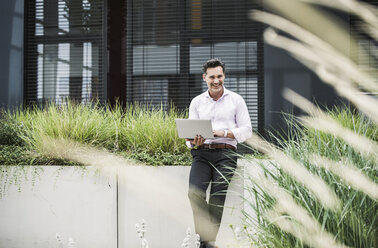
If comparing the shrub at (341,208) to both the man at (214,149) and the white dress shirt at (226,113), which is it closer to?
the man at (214,149)

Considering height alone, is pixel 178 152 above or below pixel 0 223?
above

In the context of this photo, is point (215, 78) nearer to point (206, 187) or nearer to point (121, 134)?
point (206, 187)

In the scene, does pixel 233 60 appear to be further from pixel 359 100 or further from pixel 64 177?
pixel 359 100

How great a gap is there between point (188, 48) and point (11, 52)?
101 inches

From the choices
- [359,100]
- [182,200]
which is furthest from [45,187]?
[359,100]

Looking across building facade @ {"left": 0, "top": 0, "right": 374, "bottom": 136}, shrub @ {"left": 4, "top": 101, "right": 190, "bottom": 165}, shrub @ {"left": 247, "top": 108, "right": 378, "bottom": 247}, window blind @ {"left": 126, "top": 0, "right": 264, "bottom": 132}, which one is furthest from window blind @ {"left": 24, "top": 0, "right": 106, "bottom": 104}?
shrub @ {"left": 247, "top": 108, "right": 378, "bottom": 247}

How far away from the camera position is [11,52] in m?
6.05

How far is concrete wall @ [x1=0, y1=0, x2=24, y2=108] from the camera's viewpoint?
19.7 feet

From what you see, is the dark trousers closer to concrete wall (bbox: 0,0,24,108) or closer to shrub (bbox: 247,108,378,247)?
shrub (bbox: 247,108,378,247)

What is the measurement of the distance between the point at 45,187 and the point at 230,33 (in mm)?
3520

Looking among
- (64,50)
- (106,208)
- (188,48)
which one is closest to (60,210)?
(106,208)

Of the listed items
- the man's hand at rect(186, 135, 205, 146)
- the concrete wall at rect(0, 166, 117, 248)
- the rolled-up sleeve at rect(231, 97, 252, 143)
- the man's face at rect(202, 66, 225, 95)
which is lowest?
the concrete wall at rect(0, 166, 117, 248)

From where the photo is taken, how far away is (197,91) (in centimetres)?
580

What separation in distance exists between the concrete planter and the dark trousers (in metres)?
0.36
